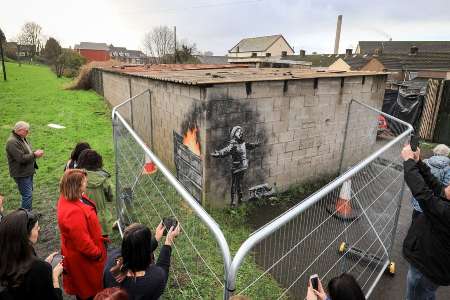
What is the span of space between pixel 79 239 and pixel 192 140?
3645 mm

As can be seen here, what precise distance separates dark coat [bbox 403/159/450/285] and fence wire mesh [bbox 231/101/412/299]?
0.45m

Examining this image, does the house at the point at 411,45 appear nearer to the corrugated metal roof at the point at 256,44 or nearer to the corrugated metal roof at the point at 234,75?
the corrugated metal roof at the point at 256,44

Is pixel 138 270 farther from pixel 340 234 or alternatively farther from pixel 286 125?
pixel 286 125

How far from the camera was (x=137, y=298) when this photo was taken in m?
2.12

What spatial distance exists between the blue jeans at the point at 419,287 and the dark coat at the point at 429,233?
12 centimetres

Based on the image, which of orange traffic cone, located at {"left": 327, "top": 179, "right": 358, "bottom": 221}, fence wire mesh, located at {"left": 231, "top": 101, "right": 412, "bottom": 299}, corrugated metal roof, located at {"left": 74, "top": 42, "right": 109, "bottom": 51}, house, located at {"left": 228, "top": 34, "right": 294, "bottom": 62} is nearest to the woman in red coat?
fence wire mesh, located at {"left": 231, "top": 101, "right": 412, "bottom": 299}

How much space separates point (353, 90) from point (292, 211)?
730 centimetres

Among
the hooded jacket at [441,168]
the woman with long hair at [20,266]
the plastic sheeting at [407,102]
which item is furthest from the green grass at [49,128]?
the plastic sheeting at [407,102]

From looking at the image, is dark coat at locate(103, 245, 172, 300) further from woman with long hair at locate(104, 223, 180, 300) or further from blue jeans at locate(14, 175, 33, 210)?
blue jeans at locate(14, 175, 33, 210)

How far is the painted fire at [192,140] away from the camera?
6098 mm

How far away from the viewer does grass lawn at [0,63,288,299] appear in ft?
14.0

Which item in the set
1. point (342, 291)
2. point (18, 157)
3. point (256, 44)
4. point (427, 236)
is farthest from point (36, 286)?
point (256, 44)

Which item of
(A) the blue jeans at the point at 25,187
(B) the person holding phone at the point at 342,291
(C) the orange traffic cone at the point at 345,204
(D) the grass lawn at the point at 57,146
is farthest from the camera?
(A) the blue jeans at the point at 25,187

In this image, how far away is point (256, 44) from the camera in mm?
58375
